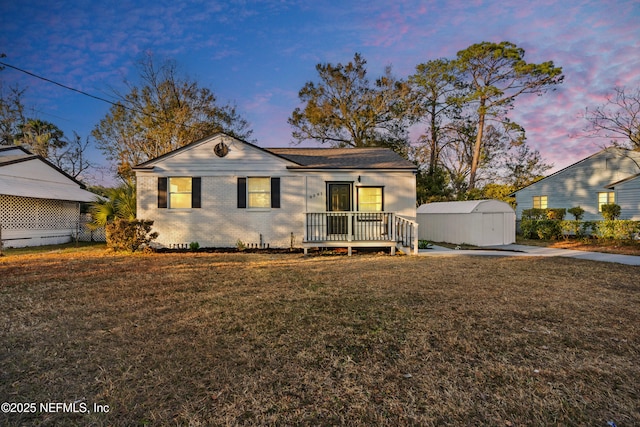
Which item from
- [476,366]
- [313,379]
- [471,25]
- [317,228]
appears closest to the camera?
[313,379]

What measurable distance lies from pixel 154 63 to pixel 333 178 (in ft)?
60.5

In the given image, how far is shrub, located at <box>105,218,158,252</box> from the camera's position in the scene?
1027 cm

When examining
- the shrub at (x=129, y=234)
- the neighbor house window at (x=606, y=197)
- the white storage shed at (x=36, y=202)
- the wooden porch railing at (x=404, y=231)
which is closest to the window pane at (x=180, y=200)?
the shrub at (x=129, y=234)

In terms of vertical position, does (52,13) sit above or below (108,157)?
above

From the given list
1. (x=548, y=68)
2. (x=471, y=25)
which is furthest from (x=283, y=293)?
(x=548, y=68)

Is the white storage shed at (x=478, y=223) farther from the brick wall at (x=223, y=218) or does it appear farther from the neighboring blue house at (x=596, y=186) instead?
the brick wall at (x=223, y=218)

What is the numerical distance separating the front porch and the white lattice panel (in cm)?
1308

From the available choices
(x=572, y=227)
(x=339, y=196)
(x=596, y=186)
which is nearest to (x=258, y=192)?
(x=339, y=196)

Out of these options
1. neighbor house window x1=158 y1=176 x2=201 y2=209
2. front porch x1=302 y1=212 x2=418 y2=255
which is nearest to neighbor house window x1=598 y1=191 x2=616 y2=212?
front porch x1=302 y1=212 x2=418 y2=255

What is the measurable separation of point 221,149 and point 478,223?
1168 cm

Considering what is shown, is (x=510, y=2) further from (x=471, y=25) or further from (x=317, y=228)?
(x=317, y=228)

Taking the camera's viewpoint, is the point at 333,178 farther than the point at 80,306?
Yes

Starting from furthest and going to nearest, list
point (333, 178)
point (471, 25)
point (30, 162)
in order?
point (30, 162) → point (471, 25) → point (333, 178)

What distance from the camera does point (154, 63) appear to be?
21.3 metres
